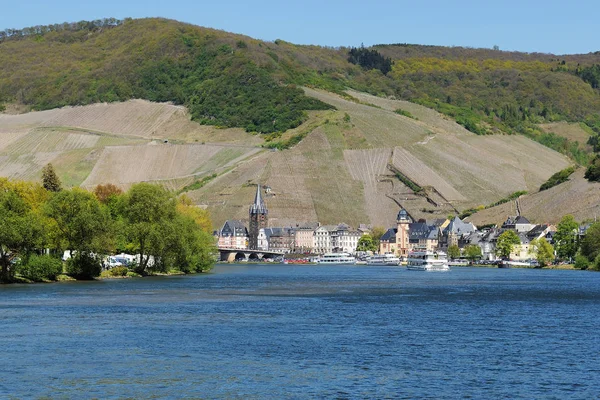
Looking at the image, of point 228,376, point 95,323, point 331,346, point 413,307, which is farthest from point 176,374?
point 413,307

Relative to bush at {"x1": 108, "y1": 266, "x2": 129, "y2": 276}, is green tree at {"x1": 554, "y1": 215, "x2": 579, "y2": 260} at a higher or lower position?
higher

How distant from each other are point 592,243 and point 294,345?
112 metres

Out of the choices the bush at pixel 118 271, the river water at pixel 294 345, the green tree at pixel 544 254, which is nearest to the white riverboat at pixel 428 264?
the green tree at pixel 544 254

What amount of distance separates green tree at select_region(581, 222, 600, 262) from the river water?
69.8m

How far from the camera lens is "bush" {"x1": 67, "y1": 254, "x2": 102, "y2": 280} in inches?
4434

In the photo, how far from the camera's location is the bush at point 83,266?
11262cm

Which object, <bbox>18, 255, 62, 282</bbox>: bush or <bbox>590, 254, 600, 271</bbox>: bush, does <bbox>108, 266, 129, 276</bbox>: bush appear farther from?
<bbox>590, 254, 600, 271</bbox>: bush

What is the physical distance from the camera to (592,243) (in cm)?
16500

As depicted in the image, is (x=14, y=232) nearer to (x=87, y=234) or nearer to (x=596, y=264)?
(x=87, y=234)

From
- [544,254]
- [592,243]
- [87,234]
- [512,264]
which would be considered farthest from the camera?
[512,264]

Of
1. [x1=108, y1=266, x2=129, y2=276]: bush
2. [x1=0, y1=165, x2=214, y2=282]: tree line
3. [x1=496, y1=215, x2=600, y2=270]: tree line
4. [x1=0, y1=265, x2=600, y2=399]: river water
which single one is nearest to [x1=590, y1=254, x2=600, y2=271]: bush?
[x1=496, y1=215, x2=600, y2=270]: tree line

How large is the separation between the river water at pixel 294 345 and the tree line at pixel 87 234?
6022 millimetres

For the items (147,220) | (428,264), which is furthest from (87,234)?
(428,264)

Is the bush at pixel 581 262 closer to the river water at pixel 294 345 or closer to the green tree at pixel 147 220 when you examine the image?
the green tree at pixel 147 220
